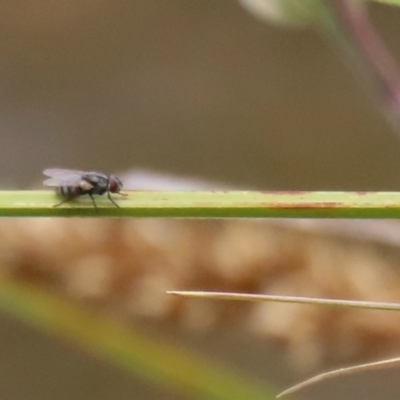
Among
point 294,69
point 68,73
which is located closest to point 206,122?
point 294,69

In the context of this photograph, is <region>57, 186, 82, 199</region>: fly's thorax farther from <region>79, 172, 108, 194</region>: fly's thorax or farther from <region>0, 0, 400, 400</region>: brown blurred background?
<region>0, 0, 400, 400</region>: brown blurred background

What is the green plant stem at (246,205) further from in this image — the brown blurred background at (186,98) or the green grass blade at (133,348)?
the brown blurred background at (186,98)

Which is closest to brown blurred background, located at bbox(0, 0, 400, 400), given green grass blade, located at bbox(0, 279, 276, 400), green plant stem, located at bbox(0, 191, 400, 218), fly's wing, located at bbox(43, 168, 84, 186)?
green grass blade, located at bbox(0, 279, 276, 400)

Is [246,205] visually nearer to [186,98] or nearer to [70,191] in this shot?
[70,191]

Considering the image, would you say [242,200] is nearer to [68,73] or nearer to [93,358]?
[93,358]

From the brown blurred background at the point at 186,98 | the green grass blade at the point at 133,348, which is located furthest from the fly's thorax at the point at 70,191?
the brown blurred background at the point at 186,98

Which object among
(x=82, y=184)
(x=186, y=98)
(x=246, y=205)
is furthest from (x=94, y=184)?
(x=186, y=98)
